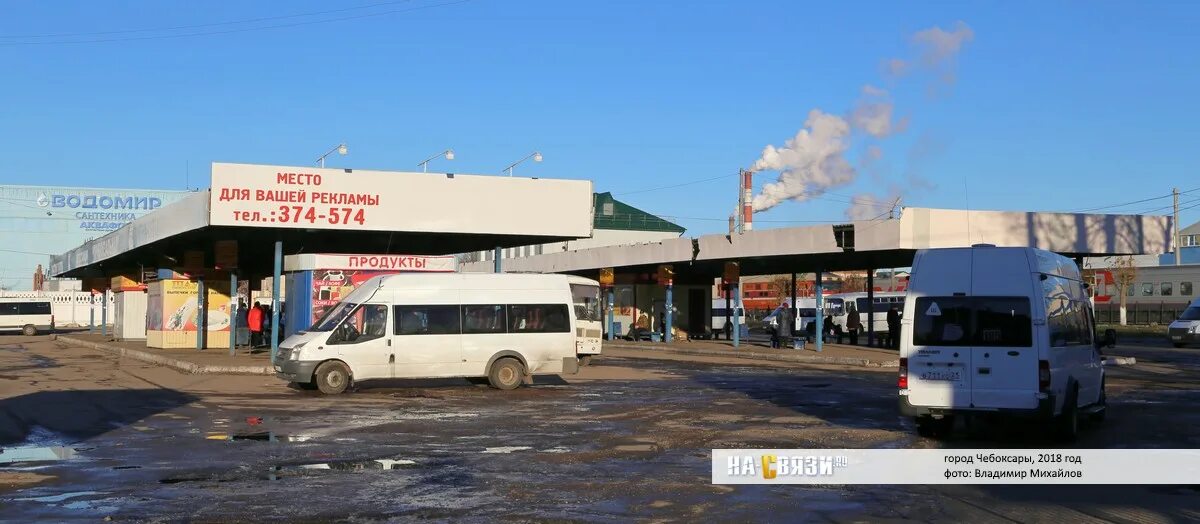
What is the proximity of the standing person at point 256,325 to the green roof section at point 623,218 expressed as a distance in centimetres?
5080

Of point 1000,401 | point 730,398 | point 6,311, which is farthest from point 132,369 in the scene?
point 6,311

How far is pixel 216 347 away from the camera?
39844 millimetres

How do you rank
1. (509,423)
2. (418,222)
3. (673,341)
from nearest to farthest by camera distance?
1. (509,423)
2. (418,222)
3. (673,341)

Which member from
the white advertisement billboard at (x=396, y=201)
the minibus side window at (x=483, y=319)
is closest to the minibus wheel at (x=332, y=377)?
the minibus side window at (x=483, y=319)

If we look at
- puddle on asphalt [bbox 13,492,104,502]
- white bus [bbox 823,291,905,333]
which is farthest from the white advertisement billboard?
white bus [bbox 823,291,905,333]

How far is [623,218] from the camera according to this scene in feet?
296

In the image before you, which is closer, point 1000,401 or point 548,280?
point 1000,401

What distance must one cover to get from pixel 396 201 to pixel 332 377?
7794 millimetres

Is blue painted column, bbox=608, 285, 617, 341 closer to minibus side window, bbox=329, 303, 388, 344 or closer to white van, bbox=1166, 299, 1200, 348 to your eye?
white van, bbox=1166, 299, 1200, 348

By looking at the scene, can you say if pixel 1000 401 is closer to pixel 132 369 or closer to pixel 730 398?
pixel 730 398

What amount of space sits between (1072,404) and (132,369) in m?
23.7

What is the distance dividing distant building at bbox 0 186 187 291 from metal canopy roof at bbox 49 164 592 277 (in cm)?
7456

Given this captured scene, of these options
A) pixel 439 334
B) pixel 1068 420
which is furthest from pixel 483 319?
pixel 1068 420

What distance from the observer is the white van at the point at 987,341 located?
44.2ft
